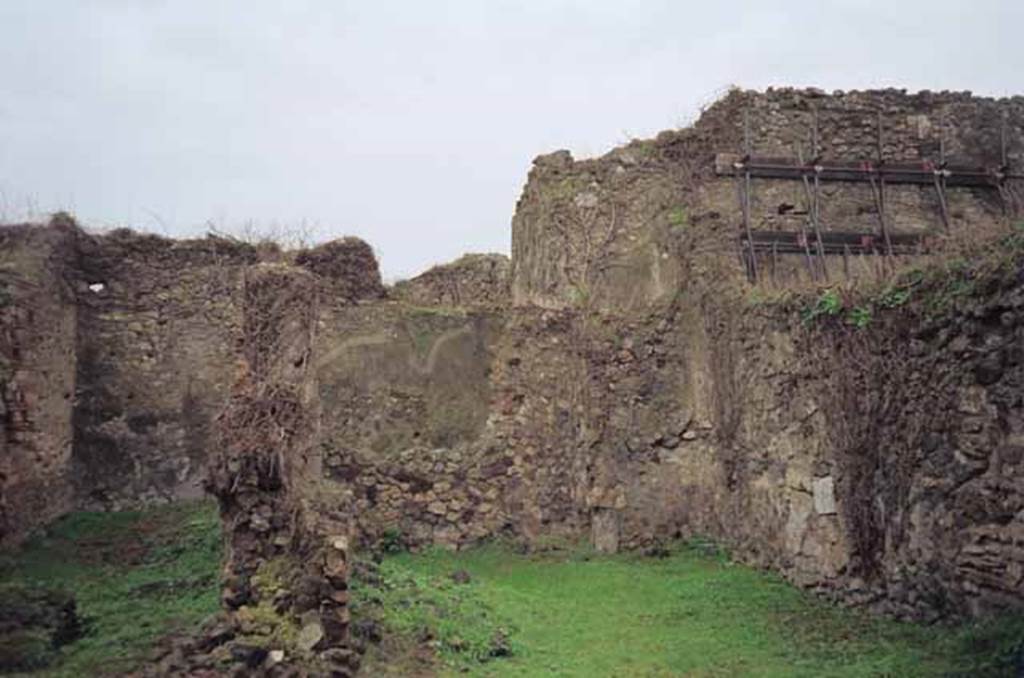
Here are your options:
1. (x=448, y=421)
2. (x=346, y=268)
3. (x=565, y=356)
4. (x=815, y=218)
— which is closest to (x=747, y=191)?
(x=815, y=218)

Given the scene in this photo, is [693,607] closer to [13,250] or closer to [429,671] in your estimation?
[429,671]

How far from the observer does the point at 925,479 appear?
807 centimetres

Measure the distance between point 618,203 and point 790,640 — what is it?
308 inches

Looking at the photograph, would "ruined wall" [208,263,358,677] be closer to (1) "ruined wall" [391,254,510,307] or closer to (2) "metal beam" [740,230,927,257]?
(2) "metal beam" [740,230,927,257]

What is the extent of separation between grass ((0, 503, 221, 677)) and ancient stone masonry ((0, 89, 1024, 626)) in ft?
2.14

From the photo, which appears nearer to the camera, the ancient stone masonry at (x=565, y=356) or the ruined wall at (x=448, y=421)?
the ancient stone masonry at (x=565, y=356)

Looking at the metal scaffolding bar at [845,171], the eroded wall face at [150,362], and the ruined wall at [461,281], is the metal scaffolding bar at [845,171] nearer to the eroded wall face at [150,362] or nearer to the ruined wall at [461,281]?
the ruined wall at [461,281]

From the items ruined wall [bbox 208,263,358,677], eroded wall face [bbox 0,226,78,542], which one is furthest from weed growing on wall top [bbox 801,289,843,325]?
eroded wall face [bbox 0,226,78,542]

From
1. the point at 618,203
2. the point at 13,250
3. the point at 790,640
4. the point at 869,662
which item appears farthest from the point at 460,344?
Result: the point at 869,662

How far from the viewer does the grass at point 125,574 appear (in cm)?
793

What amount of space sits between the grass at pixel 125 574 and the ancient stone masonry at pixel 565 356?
2.14 ft

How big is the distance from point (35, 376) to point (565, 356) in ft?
23.8

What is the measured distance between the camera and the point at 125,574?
36.6ft

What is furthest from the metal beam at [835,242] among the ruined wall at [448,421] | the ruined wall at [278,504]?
the ruined wall at [278,504]
